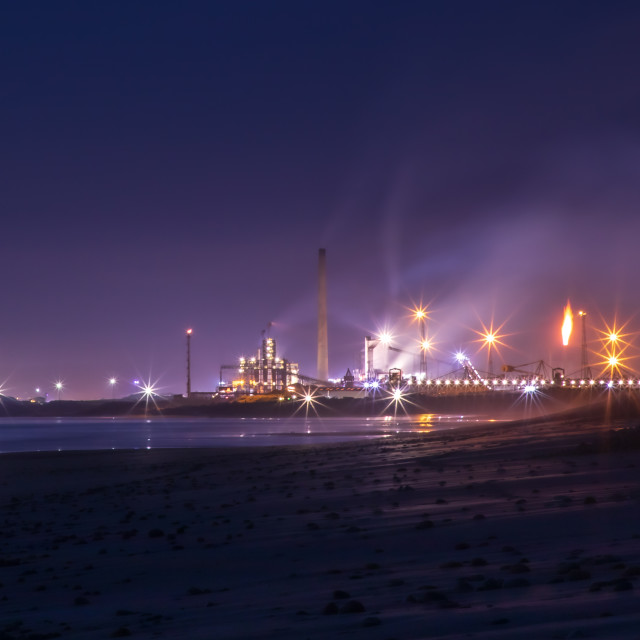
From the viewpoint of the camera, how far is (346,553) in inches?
472

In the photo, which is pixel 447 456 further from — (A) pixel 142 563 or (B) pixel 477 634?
(B) pixel 477 634

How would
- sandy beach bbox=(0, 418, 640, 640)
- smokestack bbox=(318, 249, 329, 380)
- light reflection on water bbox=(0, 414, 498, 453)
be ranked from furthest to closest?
smokestack bbox=(318, 249, 329, 380), light reflection on water bbox=(0, 414, 498, 453), sandy beach bbox=(0, 418, 640, 640)

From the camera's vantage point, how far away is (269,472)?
26750 millimetres

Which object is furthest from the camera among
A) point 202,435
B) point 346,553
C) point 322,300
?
point 322,300

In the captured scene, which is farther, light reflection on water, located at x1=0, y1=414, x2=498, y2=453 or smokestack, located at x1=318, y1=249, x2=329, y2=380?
smokestack, located at x1=318, y1=249, x2=329, y2=380

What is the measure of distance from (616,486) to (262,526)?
675 centimetres

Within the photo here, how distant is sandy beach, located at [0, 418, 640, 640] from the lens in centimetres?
771

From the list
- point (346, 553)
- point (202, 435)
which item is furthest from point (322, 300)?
point (346, 553)

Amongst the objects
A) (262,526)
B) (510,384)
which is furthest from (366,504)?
(510,384)

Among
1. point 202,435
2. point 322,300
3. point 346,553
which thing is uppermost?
point 322,300

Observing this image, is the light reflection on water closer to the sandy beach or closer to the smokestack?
the sandy beach

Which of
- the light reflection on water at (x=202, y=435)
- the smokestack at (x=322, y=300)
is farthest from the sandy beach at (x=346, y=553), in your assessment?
the smokestack at (x=322, y=300)

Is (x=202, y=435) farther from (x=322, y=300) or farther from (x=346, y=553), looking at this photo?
(x=322, y=300)

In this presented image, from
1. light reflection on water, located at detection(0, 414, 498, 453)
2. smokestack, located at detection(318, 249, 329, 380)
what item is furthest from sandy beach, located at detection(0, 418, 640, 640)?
smokestack, located at detection(318, 249, 329, 380)
